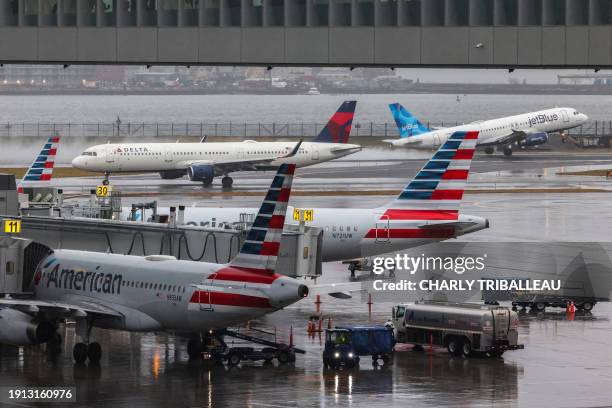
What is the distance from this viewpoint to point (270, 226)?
42406mm

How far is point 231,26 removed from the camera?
57.5 meters

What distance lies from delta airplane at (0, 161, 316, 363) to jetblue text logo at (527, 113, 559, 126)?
395 feet

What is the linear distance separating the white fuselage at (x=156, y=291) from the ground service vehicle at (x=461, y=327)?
25.1ft

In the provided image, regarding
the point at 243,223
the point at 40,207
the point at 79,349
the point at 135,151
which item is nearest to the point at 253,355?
the point at 79,349

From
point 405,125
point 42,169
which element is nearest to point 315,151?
point 405,125

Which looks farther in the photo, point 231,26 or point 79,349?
point 231,26

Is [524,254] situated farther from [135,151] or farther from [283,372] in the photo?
[135,151]

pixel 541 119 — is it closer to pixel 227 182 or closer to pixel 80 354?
pixel 227 182

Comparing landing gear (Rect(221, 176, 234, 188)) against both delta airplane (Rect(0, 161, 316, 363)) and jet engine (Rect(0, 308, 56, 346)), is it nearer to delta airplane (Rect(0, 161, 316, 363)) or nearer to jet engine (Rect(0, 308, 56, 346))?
delta airplane (Rect(0, 161, 316, 363))

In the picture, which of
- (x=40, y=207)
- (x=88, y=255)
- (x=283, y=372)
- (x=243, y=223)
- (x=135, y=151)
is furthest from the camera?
(x=135, y=151)

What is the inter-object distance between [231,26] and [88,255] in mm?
13867

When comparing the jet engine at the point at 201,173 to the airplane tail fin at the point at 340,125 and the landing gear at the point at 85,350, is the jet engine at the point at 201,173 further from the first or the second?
the landing gear at the point at 85,350

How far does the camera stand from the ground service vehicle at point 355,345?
44.8m

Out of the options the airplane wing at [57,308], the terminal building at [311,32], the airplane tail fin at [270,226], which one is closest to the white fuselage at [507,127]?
the terminal building at [311,32]
